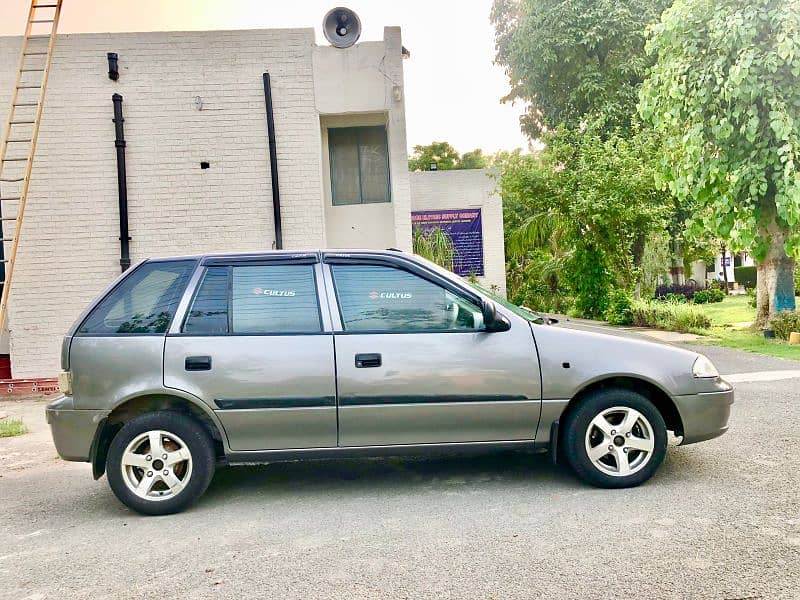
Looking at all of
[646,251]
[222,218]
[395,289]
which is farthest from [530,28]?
[395,289]

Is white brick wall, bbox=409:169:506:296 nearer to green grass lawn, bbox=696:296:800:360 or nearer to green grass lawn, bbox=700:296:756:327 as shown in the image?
green grass lawn, bbox=696:296:800:360

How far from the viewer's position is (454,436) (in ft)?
16.0

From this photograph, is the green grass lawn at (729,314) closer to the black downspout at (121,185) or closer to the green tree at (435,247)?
the green tree at (435,247)

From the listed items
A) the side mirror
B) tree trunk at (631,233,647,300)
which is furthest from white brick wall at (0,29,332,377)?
tree trunk at (631,233,647,300)

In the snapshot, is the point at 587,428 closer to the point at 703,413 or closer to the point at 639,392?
the point at 639,392

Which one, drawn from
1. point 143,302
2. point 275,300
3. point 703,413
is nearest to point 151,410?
point 143,302

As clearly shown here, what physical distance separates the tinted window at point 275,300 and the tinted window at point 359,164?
7711mm

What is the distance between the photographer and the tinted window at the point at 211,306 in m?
4.89

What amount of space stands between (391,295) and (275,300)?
0.86 meters

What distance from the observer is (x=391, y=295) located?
504 centimetres

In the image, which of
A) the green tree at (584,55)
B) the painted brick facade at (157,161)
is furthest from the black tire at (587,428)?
the green tree at (584,55)

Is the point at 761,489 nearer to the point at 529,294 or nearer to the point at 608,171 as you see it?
the point at 608,171

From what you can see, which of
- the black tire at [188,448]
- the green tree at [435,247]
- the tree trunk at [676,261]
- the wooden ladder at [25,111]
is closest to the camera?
the black tire at [188,448]

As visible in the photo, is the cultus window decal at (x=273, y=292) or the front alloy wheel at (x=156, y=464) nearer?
the front alloy wheel at (x=156, y=464)
